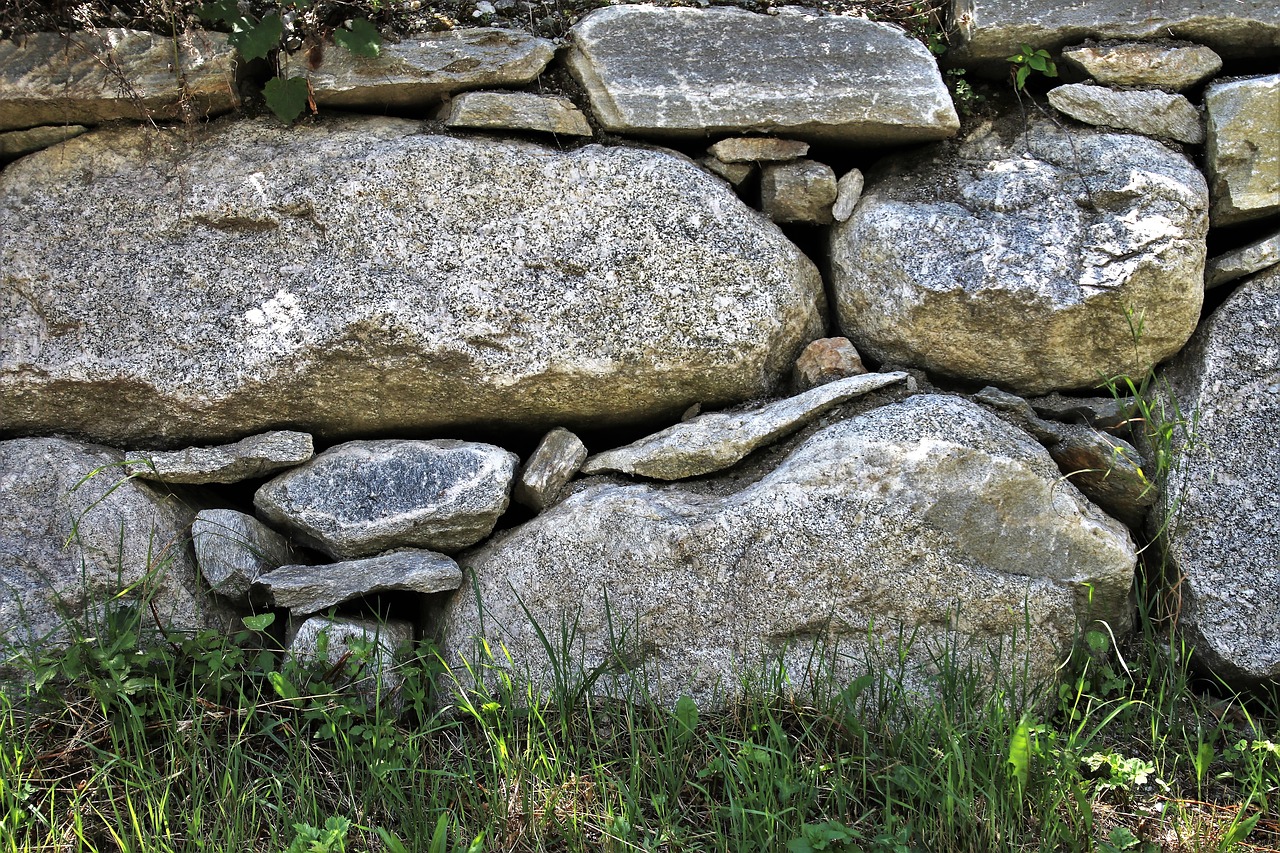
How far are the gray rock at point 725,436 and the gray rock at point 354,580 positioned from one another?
0.46 meters

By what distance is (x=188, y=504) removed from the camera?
240cm

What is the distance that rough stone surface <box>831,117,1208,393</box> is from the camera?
2.34 meters

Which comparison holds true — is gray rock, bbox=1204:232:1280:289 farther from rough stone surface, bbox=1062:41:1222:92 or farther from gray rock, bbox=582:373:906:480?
gray rock, bbox=582:373:906:480

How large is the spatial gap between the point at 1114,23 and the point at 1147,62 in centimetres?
13

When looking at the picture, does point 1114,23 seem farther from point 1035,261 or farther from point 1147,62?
point 1035,261

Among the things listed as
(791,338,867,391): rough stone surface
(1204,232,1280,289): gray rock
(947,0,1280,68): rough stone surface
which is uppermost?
(947,0,1280,68): rough stone surface

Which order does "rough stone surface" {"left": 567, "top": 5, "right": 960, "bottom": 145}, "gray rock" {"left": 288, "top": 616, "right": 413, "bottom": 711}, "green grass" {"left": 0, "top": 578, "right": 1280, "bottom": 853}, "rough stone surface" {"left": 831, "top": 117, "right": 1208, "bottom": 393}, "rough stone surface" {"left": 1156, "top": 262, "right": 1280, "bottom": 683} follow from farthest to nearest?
"rough stone surface" {"left": 567, "top": 5, "right": 960, "bottom": 145} < "rough stone surface" {"left": 831, "top": 117, "right": 1208, "bottom": 393} < "rough stone surface" {"left": 1156, "top": 262, "right": 1280, "bottom": 683} < "gray rock" {"left": 288, "top": 616, "right": 413, "bottom": 711} < "green grass" {"left": 0, "top": 578, "right": 1280, "bottom": 853}

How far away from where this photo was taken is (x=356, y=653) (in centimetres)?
211

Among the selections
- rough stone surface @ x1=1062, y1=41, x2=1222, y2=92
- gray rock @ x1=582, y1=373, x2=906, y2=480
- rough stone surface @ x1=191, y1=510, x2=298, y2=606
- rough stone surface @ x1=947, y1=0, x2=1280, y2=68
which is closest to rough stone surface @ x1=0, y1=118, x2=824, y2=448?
gray rock @ x1=582, y1=373, x2=906, y2=480

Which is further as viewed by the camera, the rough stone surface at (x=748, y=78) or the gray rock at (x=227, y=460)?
the rough stone surface at (x=748, y=78)

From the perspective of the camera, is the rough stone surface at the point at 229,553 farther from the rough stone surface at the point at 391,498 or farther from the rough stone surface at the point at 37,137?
the rough stone surface at the point at 37,137

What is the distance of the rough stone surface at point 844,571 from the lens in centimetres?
216

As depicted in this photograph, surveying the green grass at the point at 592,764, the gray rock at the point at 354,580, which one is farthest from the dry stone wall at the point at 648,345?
the green grass at the point at 592,764

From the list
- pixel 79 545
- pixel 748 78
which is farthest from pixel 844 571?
pixel 79 545
